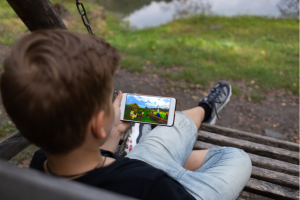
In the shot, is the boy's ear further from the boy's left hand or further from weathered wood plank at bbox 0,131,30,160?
weathered wood plank at bbox 0,131,30,160

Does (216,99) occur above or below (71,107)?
below

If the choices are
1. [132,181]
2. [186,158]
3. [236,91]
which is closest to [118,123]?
[186,158]

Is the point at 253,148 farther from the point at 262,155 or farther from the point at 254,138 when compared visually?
the point at 254,138

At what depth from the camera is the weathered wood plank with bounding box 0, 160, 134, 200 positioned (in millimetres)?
417

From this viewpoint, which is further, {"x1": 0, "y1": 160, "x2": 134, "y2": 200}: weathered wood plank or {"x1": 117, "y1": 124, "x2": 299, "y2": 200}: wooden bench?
{"x1": 117, "y1": 124, "x2": 299, "y2": 200}: wooden bench

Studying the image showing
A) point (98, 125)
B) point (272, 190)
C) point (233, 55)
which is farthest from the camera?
point (233, 55)

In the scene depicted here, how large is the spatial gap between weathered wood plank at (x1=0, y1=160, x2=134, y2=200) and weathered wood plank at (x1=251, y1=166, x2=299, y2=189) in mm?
1726

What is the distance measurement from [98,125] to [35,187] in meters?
0.37

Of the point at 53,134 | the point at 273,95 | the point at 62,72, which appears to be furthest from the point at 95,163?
the point at 273,95

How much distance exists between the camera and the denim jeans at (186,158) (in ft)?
4.35

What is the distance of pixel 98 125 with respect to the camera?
772mm

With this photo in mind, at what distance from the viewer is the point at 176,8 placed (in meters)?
11.4

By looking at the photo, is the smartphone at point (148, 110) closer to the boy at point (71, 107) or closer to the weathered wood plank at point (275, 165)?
the boy at point (71, 107)

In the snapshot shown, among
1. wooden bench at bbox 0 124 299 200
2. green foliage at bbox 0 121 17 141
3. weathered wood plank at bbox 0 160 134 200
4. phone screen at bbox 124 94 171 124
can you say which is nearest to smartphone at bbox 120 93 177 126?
phone screen at bbox 124 94 171 124
